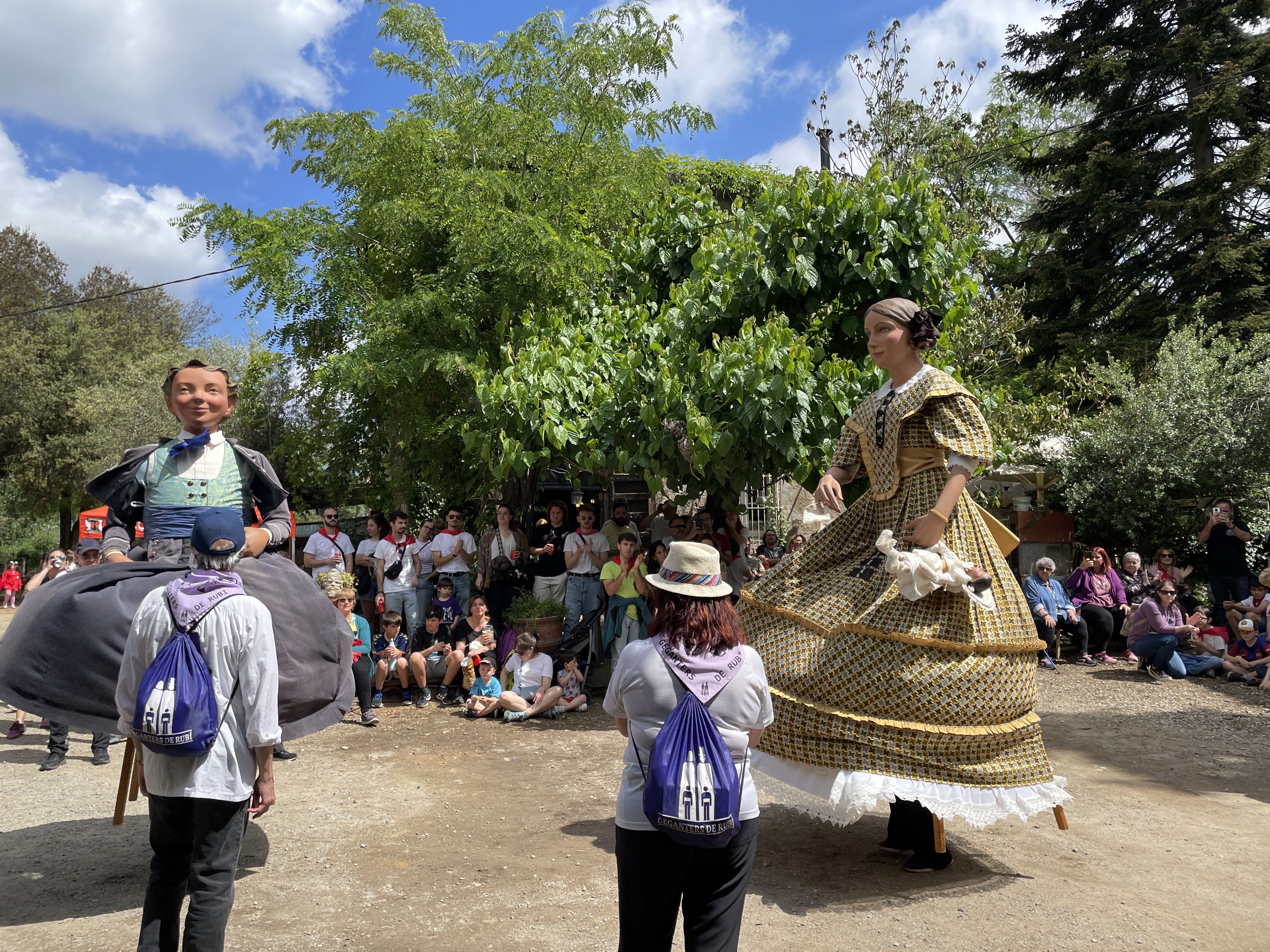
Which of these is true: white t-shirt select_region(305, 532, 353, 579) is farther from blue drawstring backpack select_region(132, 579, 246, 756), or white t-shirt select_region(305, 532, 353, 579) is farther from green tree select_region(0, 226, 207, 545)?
green tree select_region(0, 226, 207, 545)

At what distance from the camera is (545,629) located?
30.6 ft

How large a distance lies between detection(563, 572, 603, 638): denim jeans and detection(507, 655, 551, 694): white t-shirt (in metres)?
0.68

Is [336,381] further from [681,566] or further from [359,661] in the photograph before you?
Result: [681,566]

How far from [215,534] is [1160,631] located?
1020 centimetres

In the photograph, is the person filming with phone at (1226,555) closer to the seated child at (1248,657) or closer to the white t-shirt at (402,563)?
the seated child at (1248,657)

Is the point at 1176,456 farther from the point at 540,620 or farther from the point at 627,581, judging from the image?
the point at 540,620

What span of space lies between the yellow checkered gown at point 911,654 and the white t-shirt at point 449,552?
5.87 m

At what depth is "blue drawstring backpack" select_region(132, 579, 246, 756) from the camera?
285 centimetres

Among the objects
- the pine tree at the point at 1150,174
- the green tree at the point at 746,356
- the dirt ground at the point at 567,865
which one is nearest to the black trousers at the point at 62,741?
the dirt ground at the point at 567,865

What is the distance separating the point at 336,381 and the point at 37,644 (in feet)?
22.6

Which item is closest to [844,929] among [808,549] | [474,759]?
[808,549]

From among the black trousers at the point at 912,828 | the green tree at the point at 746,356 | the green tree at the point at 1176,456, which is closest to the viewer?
the black trousers at the point at 912,828

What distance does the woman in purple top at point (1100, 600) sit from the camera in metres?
11.3

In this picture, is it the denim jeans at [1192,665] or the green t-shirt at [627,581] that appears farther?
the denim jeans at [1192,665]
